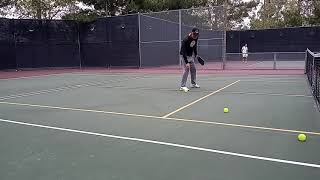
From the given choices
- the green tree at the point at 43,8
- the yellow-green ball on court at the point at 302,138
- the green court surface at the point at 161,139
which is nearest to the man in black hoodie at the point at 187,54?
the green court surface at the point at 161,139

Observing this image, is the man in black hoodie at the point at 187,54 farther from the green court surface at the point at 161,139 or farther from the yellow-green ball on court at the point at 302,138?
the yellow-green ball on court at the point at 302,138

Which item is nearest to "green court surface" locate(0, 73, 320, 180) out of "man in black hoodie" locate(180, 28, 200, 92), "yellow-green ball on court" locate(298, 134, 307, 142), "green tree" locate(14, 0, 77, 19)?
"yellow-green ball on court" locate(298, 134, 307, 142)

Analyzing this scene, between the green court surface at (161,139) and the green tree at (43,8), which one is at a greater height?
the green tree at (43,8)

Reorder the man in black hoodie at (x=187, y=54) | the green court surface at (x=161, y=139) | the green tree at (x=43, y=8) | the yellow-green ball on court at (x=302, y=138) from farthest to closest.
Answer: the green tree at (x=43, y=8) < the man in black hoodie at (x=187, y=54) < the yellow-green ball on court at (x=302, y=138) < the green court surface at (x=161, y=139)

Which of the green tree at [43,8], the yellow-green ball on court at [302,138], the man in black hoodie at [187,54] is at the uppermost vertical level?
the green tree at [43,8]

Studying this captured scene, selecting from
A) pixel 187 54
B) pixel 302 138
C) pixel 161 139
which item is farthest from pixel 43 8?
pixel 302 138

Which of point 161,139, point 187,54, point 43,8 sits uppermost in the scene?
point 43,8

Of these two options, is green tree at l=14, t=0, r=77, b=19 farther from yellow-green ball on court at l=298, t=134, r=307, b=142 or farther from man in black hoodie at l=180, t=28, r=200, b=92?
yellow-green ball on court at l=298, t=134, r=307, b=142

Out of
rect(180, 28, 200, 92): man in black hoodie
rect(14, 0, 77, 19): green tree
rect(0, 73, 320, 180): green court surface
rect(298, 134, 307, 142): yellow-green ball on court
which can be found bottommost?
rect(0, 73, 320, 180): green court surface

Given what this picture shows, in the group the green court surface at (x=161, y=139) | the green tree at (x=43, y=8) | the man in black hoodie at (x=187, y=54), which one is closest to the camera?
the green court surface at (x=161, y=139)

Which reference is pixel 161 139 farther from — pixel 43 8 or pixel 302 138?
pixel 43 8

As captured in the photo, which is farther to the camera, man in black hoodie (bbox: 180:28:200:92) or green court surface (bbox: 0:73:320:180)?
man in black hoodie (bbox: 180:28:200:92)

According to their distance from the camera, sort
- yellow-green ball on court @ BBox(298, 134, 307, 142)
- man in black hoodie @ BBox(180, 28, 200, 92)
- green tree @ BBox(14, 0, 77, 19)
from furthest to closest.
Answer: green tree @ BBox(14, 0, 77, 19) < man in black hoodie @ BBox(180, 28, 200, 92) < yellow-green ball on court @ BBox(298, 134, 307, 142)

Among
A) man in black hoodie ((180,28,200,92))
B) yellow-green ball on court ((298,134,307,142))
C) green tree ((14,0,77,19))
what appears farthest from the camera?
green tree ((14,0,77,19))
